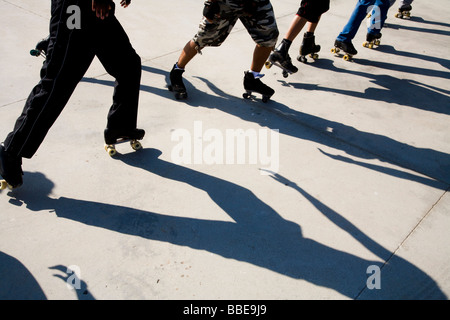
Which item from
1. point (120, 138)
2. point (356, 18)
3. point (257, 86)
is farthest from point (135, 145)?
point (356, 18)

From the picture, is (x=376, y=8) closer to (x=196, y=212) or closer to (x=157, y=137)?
(x=157, y=137)

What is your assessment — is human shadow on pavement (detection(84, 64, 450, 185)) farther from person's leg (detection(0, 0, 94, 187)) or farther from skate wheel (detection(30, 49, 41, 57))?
person's leg (detection(0, 0, 94, 187))

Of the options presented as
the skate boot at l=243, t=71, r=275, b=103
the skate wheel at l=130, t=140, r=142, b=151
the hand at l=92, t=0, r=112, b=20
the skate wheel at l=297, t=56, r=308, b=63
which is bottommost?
the skate wheel at l=130, t=140, r=142, b=151

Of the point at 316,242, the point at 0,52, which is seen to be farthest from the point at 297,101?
the point at 0,52

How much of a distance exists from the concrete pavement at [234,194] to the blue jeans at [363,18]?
678mm

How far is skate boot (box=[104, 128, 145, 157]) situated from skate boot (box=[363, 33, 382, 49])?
3750 millimetres

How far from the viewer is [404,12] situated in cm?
612

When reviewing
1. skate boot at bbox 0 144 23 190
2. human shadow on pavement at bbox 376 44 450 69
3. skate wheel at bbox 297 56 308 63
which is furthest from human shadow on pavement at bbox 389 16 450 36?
skate boot at bbox 0 144 23 190

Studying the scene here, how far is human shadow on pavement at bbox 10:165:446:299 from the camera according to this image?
6.48ft

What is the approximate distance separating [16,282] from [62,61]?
1.27 m

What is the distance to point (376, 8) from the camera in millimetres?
4727

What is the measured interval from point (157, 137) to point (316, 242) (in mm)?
1578

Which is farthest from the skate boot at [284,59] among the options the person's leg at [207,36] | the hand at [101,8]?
the hand at [101,8]

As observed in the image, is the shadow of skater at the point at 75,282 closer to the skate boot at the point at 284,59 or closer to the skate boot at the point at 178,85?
the skate boot at the point at 178,85
